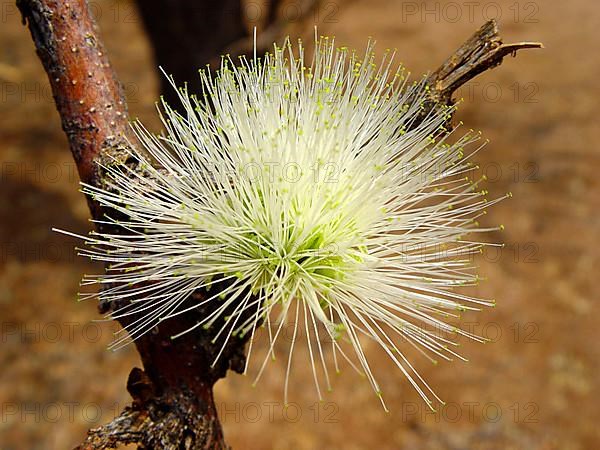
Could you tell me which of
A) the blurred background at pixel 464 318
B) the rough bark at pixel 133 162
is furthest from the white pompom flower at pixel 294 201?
the blurred background at pixel 464 318

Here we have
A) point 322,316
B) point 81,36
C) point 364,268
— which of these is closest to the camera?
point 322,316

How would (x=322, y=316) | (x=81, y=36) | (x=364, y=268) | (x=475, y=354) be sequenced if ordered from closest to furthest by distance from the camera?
(x=322, y=316), (x=364, y=268), (x=81, y=36), (x=475, y=354)

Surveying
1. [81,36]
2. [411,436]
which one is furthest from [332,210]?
[411,436]

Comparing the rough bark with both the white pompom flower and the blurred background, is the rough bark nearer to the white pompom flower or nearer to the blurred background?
the white pompom flower

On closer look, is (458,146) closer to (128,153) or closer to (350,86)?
(350,86)

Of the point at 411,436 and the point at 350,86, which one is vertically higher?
the point at 350,86
